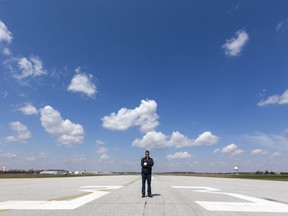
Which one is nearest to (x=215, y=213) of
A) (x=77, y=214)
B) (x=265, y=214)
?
(x=265, y=214)

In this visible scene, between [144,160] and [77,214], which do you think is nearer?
[77,214]

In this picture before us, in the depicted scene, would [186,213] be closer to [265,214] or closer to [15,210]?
[265,214]

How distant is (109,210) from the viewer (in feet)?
28.3

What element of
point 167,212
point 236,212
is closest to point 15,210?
point 167,212

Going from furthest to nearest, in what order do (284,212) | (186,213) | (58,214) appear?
(284,212) → (186,213) → (58,214)

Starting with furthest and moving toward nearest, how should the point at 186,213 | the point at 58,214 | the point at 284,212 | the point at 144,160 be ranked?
Result: the point at 144,160 < the point at 284,212 < the point at 186,213 < the point at 58,214

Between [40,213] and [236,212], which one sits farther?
[236,212]

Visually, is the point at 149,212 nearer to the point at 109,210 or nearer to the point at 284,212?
the point at 109,210

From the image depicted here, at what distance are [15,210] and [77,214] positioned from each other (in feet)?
6.15

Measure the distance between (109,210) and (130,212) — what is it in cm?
69

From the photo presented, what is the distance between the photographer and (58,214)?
25.6 ft

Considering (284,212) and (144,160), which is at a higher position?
(144,160)

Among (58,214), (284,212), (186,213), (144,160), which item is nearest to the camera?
(58,214)

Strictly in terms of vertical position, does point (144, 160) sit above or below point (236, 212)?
above
